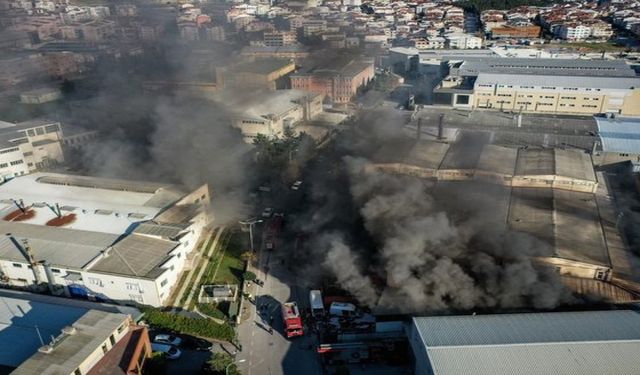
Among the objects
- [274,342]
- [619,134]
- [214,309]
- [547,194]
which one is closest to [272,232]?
[214,309]

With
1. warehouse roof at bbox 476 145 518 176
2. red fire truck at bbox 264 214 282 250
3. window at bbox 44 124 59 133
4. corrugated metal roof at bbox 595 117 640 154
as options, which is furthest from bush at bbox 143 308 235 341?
corrugated metal roof at bbox 595 117 640 154

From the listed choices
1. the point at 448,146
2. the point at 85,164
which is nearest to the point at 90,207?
the point at 85,164

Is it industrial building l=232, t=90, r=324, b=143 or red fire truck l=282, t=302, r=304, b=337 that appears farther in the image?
industrial building l=232, t=90, r=324, b=143

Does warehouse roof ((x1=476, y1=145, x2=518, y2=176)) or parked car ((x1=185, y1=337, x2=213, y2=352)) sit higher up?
warehouse roof ((x1=476, y1=145, x2=518, y2=176))

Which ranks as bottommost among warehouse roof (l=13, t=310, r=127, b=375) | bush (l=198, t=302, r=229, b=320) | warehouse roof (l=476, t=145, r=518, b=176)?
bush (l=198, t=302, r=229, b=320)

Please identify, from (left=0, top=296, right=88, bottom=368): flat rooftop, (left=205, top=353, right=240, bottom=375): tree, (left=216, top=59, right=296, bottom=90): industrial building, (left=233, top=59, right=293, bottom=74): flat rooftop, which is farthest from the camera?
(left=233, top=59, right=293, bottom=74): flat rooftop

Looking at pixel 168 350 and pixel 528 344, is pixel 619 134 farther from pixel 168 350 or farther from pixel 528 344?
pixel 168 350

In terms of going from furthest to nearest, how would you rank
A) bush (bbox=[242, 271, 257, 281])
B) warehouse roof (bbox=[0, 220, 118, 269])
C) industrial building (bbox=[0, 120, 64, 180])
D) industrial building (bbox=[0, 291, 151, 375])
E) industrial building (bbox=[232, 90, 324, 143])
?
industrial building (bbox=[232, 90, 324, 143]) < industrial building (bbox=[0, 120, 64, 180]) < bush (bbox=[242, 271, 257, 281]) < warehouse roof (bbox=[0, 220, 118, 269]) < industrial building (bbox=[0, 291, 151, 375])

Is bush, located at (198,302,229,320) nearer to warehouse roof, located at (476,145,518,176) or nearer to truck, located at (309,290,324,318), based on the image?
truck, located at (309,290,324,318)
